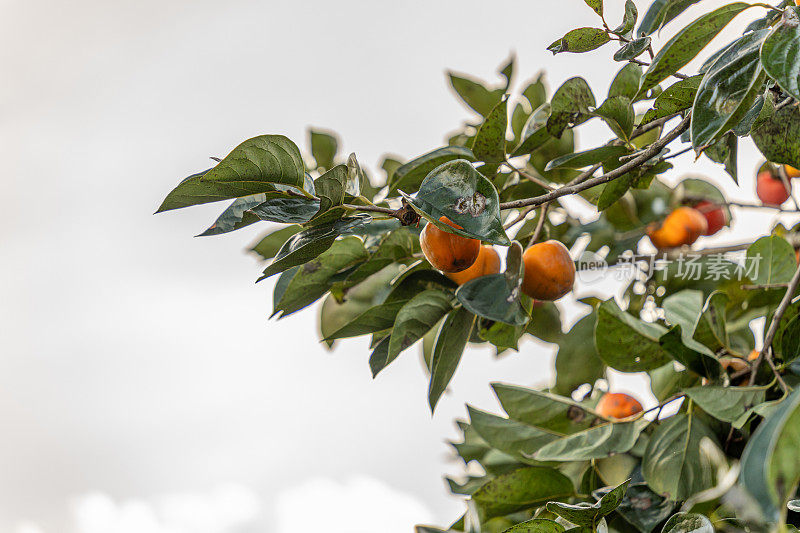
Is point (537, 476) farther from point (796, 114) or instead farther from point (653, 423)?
point (796, 114)

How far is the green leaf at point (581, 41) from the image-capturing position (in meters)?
0.61

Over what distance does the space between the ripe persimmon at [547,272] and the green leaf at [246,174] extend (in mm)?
269

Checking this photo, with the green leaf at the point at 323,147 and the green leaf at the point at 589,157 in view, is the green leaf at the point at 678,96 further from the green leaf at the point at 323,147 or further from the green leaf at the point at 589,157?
the green leaf at the point at 323,147

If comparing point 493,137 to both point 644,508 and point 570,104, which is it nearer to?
point 570,104

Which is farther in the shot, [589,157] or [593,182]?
[589,157]

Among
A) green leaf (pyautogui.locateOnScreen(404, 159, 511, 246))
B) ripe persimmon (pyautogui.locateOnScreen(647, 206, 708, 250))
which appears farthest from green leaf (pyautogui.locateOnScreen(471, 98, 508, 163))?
ripe persimmon (pyautogui.locateOnScreen(647, 206, 708, 250))

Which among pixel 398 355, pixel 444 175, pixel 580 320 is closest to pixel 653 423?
pixel 580 320

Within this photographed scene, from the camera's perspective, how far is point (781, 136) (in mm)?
658

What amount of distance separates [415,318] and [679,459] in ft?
1.05

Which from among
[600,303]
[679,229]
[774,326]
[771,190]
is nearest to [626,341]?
[600,303]

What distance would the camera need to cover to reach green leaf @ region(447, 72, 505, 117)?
1.03 meters

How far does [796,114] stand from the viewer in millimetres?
644

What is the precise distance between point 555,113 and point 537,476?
1.30 feet

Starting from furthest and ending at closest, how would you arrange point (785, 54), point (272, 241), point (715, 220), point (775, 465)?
point (715, 220) < point (272, 241) < point (785, 54) < point (775, 465)
